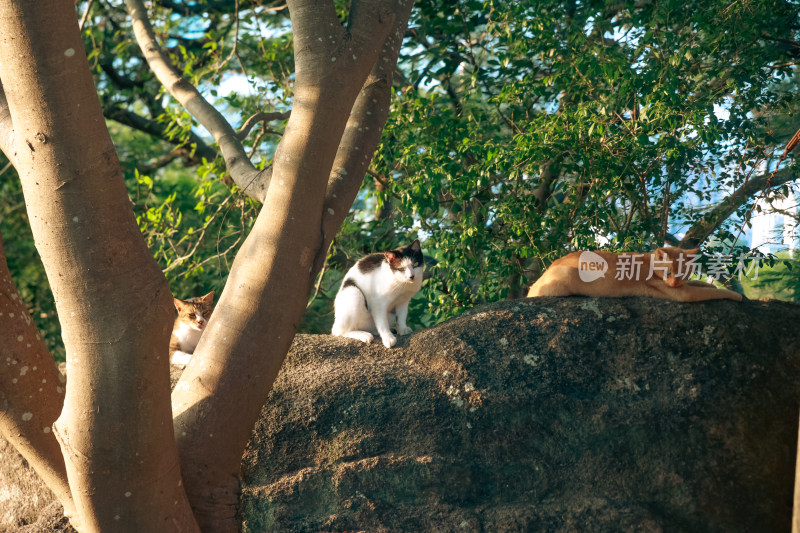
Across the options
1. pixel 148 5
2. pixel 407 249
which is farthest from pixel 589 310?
pixel 148 5

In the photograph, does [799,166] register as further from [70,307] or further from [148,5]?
[148,5]

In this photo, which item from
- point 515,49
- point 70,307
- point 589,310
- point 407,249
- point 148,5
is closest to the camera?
point 70,307

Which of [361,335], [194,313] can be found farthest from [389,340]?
[194,313]

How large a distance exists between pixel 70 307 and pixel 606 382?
2976 millimetres

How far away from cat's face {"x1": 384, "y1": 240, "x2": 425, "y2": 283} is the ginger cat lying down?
0.97 metres

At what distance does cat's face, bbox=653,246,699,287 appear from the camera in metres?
4.87

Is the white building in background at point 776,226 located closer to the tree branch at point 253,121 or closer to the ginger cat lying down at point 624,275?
the ginger cat lying down at point 624,275

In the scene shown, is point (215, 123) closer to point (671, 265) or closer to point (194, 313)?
point (194, 313)

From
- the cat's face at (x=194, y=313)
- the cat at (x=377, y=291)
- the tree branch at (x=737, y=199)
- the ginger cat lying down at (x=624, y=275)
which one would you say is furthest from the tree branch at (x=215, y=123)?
the tree branch at (x=737, y=199)

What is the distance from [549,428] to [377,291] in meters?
1.74

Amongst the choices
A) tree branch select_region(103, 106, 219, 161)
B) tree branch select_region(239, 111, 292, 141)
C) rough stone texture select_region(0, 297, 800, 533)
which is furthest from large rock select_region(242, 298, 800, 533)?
tree branch select_region(103, 106, 219, 161)

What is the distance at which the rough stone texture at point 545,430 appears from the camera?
3861 mm

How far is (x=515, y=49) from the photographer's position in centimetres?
600

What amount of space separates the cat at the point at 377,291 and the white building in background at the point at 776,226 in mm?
2737
